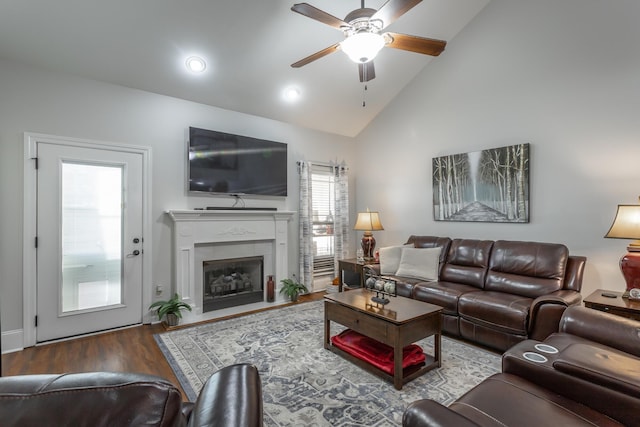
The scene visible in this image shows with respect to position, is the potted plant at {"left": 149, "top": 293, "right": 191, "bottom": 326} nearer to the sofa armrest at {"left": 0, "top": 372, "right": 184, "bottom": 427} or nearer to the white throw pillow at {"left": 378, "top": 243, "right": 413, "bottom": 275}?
the white throw pillow at {"left": 378, "top": 243, "right": 413, "bottom": 275}

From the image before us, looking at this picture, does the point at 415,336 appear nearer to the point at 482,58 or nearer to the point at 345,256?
the point at 345,256

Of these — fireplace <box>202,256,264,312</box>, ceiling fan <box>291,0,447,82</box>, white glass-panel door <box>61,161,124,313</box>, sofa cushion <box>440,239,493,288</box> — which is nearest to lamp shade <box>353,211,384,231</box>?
sofa cushion <box>440,239,493,288</box>

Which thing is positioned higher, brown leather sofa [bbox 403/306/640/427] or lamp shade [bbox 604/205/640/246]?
lamp shade [bbox 604/205/640/246]

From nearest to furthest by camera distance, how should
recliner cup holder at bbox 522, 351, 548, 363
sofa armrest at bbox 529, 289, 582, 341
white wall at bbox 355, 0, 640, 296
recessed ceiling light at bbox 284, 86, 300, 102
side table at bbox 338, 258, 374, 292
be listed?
recliner cup holder at bbox 522, 351, 548, 363
sofa armrest at bbox 529, 289, 582, 341
white wall at bbox 355, 0, 640, 296
recessed ceiling light at bbox 284, 86, 300, 102
side table at bbox 338, 258, 374, 292

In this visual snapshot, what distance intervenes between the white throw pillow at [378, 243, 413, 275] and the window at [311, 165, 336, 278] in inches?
53.8

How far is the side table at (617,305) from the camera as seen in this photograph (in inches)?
96.9

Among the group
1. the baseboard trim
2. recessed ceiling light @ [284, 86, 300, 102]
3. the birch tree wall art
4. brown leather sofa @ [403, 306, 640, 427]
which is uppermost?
recessed ceiling light @ [284, 86, 300, 102]

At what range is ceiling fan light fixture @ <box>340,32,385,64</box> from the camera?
2318mm

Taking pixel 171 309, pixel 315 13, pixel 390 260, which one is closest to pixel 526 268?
pixel 390 260

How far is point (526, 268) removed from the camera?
340 centimetres

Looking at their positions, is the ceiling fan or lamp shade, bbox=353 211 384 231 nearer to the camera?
the ceiling fan

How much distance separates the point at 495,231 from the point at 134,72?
4828 millimetres

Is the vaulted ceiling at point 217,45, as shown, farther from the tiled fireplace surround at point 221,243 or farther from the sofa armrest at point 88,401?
the sofa armrest at point 88,401

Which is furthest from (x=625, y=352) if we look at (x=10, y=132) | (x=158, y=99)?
(x=10, y=132)
